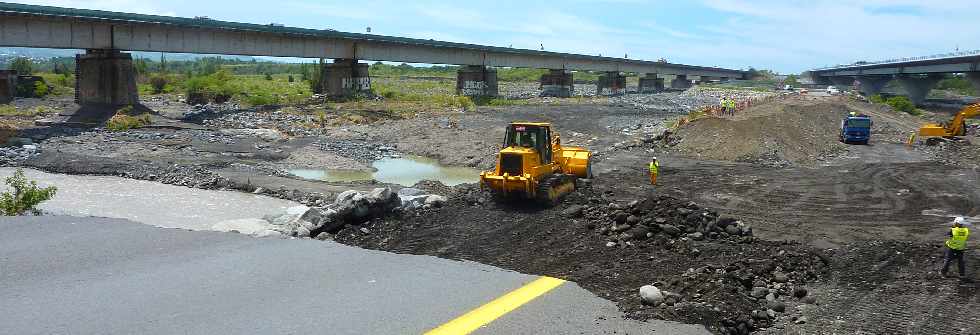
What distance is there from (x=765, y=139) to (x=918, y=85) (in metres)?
66.2

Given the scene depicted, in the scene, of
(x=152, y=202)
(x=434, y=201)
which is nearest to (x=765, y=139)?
(x=434, y=201)

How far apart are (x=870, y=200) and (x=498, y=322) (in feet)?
50.8

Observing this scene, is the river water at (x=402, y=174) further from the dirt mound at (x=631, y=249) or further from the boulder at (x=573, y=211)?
the dirt mound at (x=631, y=249)

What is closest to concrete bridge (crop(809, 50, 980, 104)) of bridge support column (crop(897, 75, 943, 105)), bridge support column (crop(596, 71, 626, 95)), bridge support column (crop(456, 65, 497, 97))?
bridge support column (crop(897, 75, 943, 105))

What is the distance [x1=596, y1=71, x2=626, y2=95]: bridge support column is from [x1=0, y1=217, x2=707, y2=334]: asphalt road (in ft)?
272

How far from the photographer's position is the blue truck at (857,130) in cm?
3578

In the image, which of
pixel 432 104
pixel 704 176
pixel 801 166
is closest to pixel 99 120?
pixel 432 104

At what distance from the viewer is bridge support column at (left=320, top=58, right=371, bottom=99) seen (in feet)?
176

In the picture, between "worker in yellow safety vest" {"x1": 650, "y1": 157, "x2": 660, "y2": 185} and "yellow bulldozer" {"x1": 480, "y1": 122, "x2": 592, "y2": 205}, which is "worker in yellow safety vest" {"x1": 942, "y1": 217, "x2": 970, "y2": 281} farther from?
"worker in yellow safety vest" {"x1": 650, "y1": 157, "x2": 660, "y2": 185}

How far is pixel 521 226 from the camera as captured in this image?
14.5m

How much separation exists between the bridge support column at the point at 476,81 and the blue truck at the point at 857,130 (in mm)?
36824

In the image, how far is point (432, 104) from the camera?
2128 inches

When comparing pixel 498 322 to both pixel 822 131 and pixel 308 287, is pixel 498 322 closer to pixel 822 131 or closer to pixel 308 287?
pixel 308 287

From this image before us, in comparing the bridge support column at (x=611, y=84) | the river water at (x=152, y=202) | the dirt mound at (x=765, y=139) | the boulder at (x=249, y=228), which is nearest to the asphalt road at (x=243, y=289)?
the boulder at (x=249, y=228)
